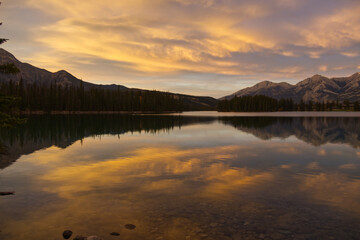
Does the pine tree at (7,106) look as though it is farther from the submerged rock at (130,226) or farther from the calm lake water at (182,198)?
the submerged rock at (130,226)

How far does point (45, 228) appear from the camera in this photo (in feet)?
37.6

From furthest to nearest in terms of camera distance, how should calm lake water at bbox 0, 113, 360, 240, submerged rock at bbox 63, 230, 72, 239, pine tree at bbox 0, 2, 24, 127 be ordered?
pine tree at bbox 0, 2, 24, 127, calm lake water at bbox 0, 113, 360, 240, submerged rock at bbox 63, 230, 72, 239

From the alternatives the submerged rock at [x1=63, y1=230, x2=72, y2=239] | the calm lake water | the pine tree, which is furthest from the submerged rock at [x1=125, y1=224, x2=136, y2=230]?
the pine tree

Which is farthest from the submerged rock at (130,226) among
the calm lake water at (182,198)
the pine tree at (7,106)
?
the pine tree at (7,106)

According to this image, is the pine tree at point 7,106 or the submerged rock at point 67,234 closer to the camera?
the submerged rock at point 67,234

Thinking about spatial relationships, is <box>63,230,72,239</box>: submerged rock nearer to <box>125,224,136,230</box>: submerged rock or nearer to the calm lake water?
A: the calm lake water

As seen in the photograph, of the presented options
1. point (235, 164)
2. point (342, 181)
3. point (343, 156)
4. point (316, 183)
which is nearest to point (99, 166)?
point (235, 164)

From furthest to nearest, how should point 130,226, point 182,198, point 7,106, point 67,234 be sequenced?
1. point 7,106
2. point 182,198
3. point 130,226
4. point 67,234

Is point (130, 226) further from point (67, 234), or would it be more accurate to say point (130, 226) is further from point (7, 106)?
point (7, 106)

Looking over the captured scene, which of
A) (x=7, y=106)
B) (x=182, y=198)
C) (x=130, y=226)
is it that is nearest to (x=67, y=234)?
(x=130, y=226)

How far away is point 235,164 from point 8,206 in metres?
18.7

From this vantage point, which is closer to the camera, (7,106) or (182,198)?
(182,198)

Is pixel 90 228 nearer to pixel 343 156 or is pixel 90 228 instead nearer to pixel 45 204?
pixel 45 204

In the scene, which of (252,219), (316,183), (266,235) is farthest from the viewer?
(316,183)
